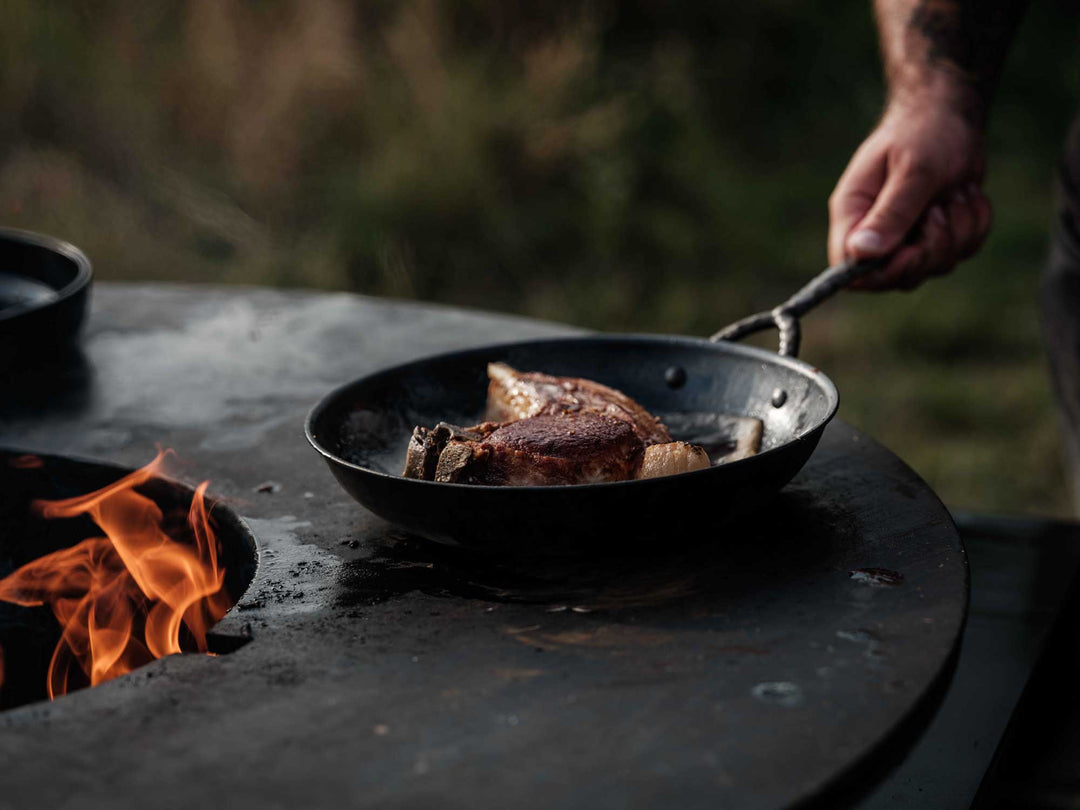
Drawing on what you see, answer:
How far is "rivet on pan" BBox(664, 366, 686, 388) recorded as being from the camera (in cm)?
182

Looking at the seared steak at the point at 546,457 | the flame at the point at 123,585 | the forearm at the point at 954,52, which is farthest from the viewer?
the forearm at the point at 954,52

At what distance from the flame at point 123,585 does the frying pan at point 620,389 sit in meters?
0.28

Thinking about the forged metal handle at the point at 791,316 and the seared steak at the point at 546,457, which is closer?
the seared steak at the point at 546,457

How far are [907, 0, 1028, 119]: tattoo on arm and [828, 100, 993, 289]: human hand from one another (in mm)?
216

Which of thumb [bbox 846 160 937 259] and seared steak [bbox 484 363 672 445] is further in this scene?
thumb [bbox 846 160 937 259]

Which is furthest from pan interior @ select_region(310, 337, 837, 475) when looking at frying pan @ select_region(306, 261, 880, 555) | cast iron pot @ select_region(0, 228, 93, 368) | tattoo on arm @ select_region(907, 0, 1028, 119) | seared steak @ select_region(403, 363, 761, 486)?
tattoo on arm @ select_region(907, 0, 1028, 119)

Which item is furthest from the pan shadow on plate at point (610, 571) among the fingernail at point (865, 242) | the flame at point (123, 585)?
the fingernail at point (865, 242)

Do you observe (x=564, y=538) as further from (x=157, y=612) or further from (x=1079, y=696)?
(x=1079, y=696)

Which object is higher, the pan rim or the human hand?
the human hand

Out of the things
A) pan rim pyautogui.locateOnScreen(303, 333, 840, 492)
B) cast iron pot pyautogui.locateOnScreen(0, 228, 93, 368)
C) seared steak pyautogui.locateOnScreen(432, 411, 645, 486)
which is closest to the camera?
pan rim pyautogui.locateOnScreen(303, 333, 840, 492)

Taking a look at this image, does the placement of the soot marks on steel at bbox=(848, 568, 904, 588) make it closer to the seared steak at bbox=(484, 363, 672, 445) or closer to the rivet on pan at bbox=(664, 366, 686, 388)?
the seared steak at bbox=(484, 363, 672, 445)

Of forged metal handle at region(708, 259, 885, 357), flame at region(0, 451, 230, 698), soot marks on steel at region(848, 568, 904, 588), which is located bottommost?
flame at region(0, 451, 230, 698)

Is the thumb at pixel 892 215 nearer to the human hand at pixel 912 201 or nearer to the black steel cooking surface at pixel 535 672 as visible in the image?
the human hand at pixel 912 201

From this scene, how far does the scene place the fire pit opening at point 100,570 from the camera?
160cm
